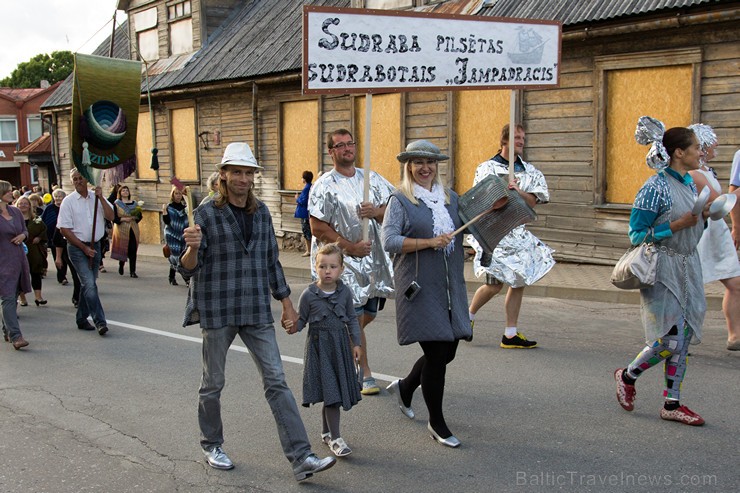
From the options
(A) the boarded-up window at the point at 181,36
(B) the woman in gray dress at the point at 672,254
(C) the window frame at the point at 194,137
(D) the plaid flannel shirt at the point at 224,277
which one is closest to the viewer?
(D) the plaid flannel shirt at the point at 224,277

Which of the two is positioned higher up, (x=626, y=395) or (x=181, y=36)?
(x=181, y=36)

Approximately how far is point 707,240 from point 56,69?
81361 mm

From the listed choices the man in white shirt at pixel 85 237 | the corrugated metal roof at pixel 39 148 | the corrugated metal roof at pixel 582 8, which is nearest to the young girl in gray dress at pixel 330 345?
the man in white shirt at pixel 85 237

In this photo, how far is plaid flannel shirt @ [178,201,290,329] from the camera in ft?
14.4

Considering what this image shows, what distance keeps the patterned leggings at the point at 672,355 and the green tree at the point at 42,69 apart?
268 ft

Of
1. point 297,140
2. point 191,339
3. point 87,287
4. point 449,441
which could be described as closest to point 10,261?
point 87,287

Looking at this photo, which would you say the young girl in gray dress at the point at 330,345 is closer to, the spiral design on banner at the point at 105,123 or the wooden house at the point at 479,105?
the spiral design on banner at the point at 105,123

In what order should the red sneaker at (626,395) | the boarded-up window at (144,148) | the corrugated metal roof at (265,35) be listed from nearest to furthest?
1. the red sneaker at (626,395)
2. the corrugated metal roof at (265,35)
3. the boarded-up window at (144,148)

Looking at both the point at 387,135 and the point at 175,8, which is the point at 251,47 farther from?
the point at 387,135

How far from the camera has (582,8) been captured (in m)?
12.0

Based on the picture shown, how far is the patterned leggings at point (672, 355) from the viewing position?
4.93 meters

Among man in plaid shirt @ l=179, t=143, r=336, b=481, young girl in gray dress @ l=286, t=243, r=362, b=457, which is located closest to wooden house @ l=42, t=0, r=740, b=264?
young girl in gray dress @ l=286, t=243, r=362, b=457

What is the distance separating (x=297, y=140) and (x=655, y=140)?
1391 centimetres

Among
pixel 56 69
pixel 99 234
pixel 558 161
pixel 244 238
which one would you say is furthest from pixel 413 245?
pixel 56 69
